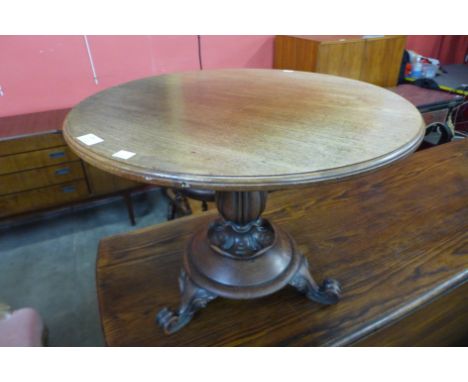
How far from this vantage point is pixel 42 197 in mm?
2182

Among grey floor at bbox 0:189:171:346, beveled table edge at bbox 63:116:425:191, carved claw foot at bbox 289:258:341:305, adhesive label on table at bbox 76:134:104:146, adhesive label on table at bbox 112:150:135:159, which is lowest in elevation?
grey floor at bbox 0:189:171:346

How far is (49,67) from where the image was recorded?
2188 millimetres

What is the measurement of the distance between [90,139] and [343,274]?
0.91 metres

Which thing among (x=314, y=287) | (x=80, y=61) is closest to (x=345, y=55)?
(x=80, y=61)

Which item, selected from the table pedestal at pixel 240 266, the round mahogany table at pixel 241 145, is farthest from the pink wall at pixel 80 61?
the table pedestal at pixel 240 266

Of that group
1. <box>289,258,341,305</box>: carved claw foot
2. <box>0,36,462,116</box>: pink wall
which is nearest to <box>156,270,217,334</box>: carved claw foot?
<box>289,258,341,305</box>: carved claw foot

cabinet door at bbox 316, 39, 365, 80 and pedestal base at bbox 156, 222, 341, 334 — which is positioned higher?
cabinet door at bbox 316, 39, 365, 80

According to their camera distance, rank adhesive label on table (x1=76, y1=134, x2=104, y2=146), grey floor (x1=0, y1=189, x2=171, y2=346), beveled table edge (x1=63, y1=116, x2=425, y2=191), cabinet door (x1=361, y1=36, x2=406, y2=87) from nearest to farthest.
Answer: beveled table edge (x1=63, y1=116, x2=425, y2=191) → adhesive label on table (x1=76, y1=134, x2=104, y2=146) → grey floor (x1=0, y1=189, x2=171, y2=346) → cabinet door (x1=361, y1=36, x2=406, y2=87)

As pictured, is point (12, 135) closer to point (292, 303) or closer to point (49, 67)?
point (49, 67)

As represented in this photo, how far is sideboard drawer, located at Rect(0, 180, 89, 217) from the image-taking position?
212cm

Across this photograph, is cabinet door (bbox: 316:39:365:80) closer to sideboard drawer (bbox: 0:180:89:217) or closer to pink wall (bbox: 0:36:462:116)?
pink wall (bbox: 0:36:462:116)

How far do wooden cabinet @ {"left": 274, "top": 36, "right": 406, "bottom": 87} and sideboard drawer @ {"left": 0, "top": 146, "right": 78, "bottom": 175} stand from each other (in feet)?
5.97

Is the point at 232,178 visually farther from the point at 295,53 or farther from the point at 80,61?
the point at 295,53

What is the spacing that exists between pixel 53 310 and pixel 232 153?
176 centimetres
